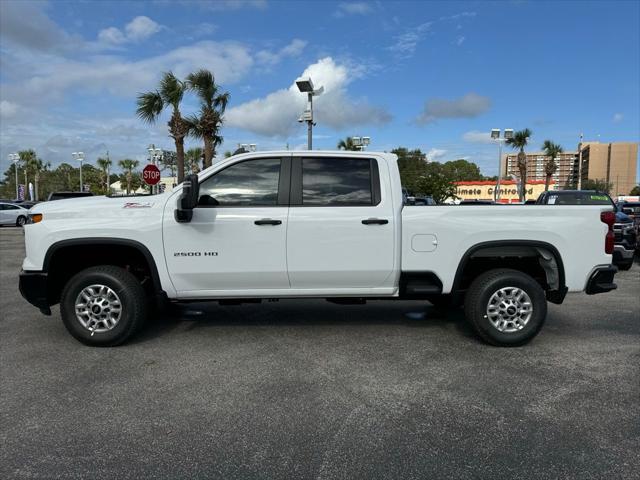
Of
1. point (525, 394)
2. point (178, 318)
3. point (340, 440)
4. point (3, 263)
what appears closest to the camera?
point (340, 440)

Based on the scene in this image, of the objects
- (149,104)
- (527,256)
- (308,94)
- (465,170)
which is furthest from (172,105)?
(465,170)

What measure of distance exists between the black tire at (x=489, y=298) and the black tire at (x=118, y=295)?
3.39 meters

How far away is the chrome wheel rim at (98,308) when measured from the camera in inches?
190

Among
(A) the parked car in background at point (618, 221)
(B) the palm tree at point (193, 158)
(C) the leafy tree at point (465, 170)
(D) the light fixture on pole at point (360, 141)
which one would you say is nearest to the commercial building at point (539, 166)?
(C) the leafy tree at point (465, 170)

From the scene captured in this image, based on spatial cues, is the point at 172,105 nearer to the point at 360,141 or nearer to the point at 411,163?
the point at 360,141

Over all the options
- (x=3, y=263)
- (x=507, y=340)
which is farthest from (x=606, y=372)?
(x=3, y=263)

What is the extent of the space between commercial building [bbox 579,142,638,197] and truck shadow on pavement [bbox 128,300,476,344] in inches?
5239

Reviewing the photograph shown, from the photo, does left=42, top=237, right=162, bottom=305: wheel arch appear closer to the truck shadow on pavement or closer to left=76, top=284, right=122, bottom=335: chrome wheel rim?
left=76, top=284, right=122, bottom=335: chrome wheel rim

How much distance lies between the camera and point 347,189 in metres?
4.97

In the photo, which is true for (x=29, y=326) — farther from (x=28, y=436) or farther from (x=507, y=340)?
(x=507, y=340)

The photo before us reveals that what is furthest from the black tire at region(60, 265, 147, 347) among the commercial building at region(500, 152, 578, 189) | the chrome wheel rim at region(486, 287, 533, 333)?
the commercial building at region(500, 152, 578, 189)

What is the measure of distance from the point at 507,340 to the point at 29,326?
5498 mm

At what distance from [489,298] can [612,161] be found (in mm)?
141631

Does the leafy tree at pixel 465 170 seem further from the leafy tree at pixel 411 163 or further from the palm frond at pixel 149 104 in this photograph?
the palm frond at pixel 149 104
